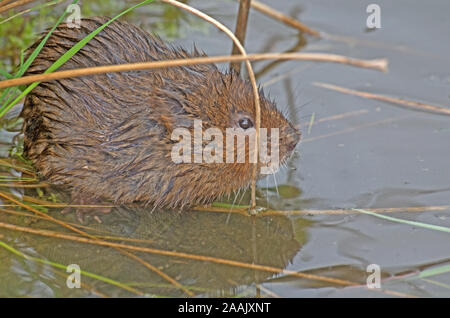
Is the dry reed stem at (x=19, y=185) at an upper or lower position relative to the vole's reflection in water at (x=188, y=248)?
upper

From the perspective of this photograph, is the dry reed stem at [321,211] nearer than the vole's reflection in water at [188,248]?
No

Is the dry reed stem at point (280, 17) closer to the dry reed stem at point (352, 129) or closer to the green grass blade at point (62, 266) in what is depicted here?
the dry reed stem at point (352, 129)

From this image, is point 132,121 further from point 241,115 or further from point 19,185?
point 19,185

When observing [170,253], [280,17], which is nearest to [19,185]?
[170,253]

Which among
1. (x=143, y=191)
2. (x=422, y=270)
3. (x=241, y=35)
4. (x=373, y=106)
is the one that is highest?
(x=241, y=35)

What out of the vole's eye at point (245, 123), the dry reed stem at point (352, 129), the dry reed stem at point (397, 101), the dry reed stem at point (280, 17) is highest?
the dry reed stem at point (280, 17)

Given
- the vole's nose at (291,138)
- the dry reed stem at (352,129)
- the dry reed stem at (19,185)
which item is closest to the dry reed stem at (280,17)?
the dry reed stem at (352,129)

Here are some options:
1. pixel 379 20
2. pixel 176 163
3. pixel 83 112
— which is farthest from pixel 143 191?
pixel 379 20
